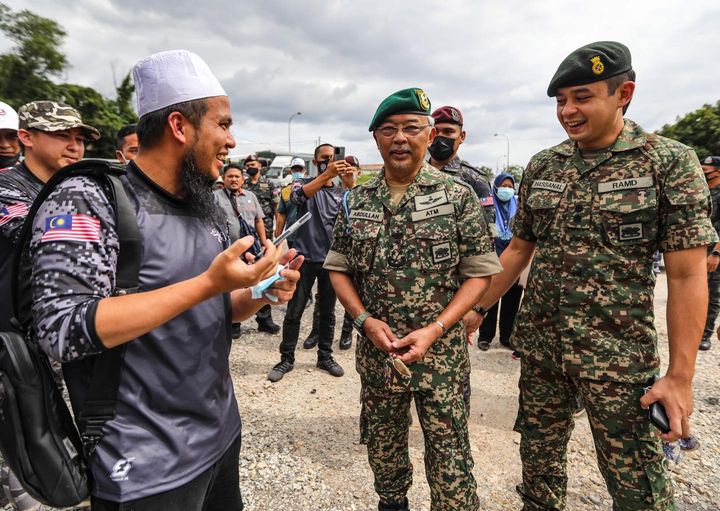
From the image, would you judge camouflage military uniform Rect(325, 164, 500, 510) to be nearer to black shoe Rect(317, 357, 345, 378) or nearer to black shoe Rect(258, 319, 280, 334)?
black shoe Rect(317, 357, 345, 378)

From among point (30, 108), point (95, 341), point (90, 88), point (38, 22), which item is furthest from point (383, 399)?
point (38, 22)

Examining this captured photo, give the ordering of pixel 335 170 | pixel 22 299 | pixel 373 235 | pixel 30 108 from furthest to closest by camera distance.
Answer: pixel 335 170
pixel 30 108
pixel 373 235
pixel 22 299

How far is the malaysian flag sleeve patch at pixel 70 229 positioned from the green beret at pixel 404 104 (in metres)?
1.42

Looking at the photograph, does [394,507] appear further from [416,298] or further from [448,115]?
[448,115]

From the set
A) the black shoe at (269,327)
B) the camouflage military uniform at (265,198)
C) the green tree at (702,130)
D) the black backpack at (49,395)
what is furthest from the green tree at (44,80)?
the green tree at (702,130)

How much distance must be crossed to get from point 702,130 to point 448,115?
16.5 m

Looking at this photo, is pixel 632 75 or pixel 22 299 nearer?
pixel 22 299

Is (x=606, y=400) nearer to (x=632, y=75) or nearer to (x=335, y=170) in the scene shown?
(x=632, y=75)

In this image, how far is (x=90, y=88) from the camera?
50.8 feet

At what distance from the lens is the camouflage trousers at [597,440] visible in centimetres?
160

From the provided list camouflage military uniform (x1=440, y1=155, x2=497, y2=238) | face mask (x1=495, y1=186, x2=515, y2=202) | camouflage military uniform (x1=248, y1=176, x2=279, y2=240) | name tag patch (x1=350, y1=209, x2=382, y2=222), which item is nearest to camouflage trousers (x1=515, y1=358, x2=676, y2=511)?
name tag patch (x1=350, y1=209, x2=382, y2=222)

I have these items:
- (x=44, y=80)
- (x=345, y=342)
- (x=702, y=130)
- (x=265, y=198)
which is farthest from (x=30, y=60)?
(x=702, y=130)

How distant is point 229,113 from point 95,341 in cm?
80

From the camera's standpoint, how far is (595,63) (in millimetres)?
1623
